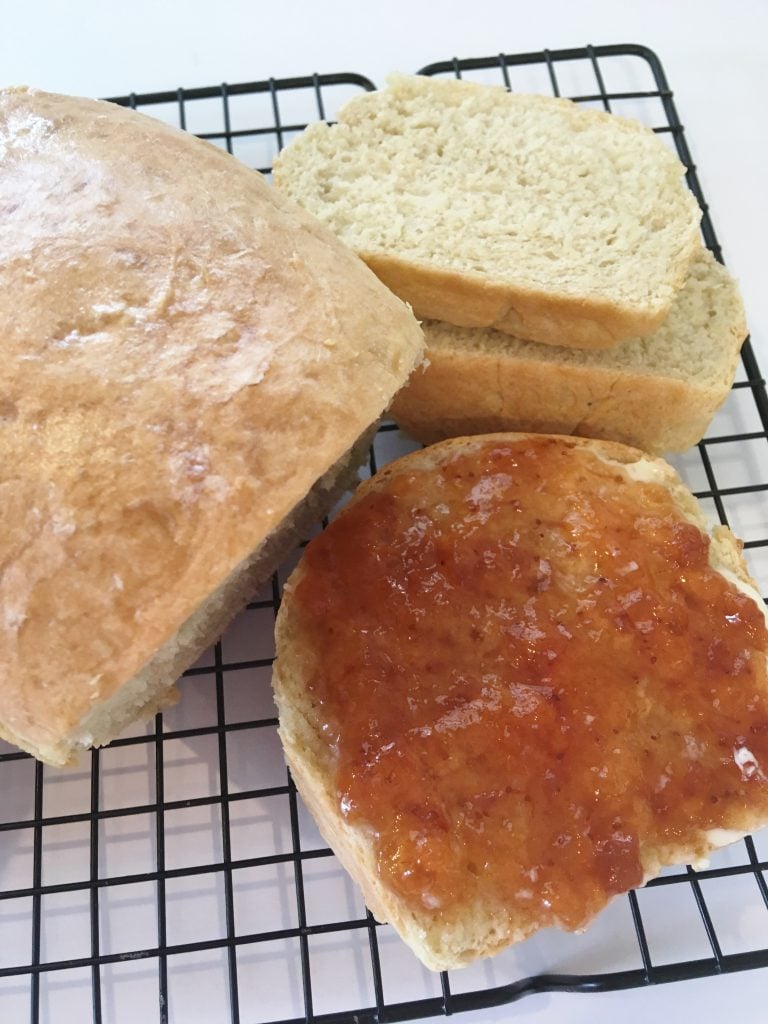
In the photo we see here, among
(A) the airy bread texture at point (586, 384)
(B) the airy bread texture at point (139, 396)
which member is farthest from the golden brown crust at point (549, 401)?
(B) the airy bread texture at point (139, 396)

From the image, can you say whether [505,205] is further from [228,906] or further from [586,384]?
[228,906]

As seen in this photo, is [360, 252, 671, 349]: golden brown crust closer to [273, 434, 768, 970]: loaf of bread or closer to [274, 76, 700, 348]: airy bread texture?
[274, 76, 700, 348]: airy bread texture

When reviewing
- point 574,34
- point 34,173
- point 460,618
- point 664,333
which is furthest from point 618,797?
point 574,34

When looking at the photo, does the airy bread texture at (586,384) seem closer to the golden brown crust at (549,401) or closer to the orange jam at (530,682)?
the golden brown crust at (549,401)

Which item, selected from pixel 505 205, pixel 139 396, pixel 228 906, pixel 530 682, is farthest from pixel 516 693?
pixel 505 205

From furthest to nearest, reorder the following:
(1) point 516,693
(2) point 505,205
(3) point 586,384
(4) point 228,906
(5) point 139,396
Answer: (2) point 505,205, (3) point 586,384, (4) point 228,906, (1) point 516,693, (5) point 139,396

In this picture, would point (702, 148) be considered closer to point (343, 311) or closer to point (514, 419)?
point (514, 419)
